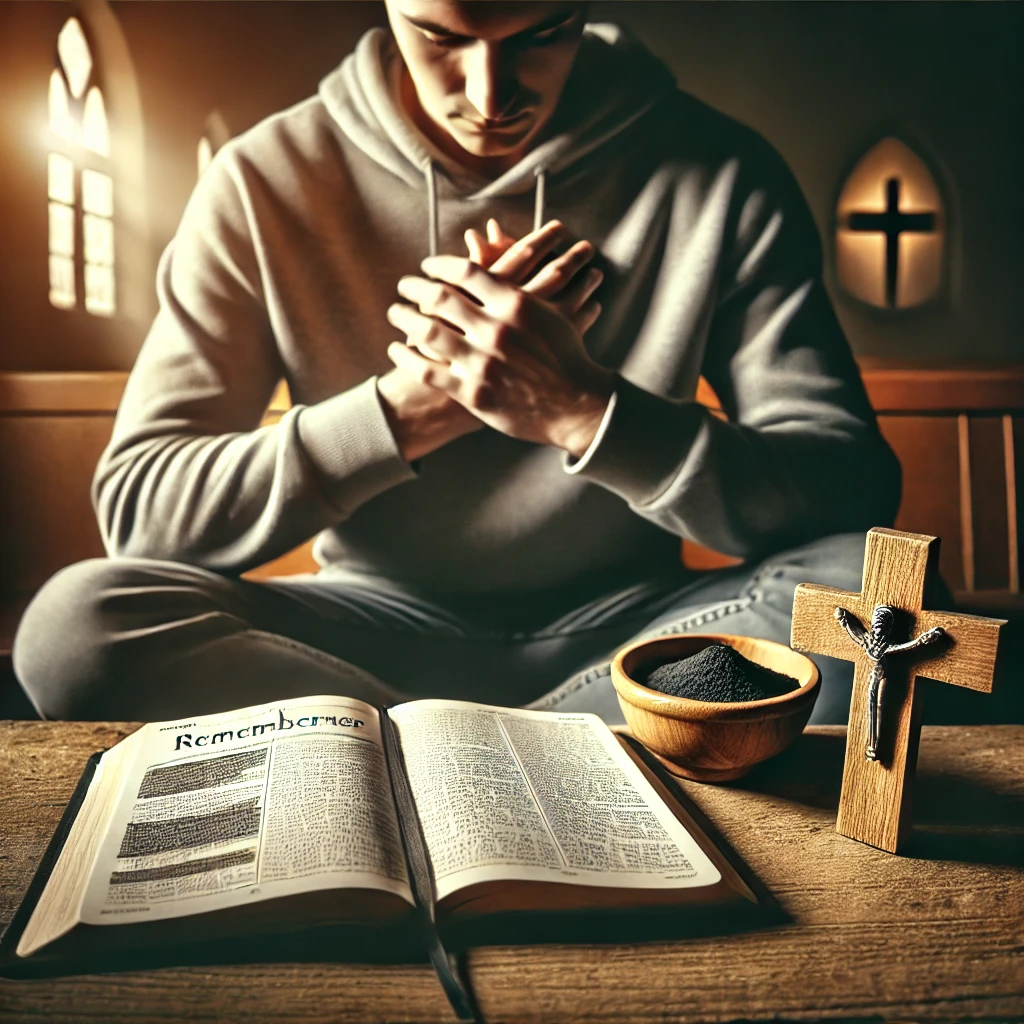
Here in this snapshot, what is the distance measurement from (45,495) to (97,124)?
1.89ft

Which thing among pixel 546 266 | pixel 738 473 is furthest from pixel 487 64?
pixel 738 473

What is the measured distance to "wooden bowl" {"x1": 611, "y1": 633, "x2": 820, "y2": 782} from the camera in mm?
867

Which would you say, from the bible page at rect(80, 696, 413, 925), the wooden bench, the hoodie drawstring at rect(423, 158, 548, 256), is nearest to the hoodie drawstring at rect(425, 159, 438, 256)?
the hoodie drawstring at rect(423, 158, 548, 256)

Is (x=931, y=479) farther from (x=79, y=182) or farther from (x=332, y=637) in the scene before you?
(x=79, y=182)

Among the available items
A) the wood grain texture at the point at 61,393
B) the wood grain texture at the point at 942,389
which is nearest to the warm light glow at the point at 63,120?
the wood grain texture at the point at 61,393

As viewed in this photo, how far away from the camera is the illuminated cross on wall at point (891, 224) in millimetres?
1396

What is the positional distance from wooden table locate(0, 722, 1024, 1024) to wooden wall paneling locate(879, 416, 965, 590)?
67cm

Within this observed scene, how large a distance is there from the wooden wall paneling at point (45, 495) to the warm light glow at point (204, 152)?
16.7 inches

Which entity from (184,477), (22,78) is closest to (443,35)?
(22,78)

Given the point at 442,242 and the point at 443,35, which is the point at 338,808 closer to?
the point at 442,242

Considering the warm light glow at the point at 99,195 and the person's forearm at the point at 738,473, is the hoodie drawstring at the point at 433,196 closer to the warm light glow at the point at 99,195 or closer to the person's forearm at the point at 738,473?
the person's forearm at the point at 738,473

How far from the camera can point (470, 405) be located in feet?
4.37

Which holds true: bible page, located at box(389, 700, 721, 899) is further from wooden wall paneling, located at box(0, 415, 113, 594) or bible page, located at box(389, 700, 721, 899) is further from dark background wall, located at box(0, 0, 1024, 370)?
dark background wall, located at box(0, 0, 1024, 370)

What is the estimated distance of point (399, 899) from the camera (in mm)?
676
